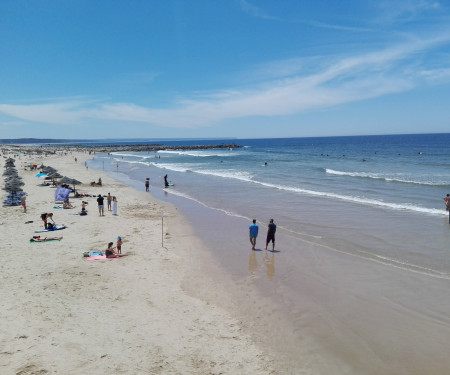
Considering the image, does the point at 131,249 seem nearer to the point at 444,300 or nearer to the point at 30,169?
the point at 444,300

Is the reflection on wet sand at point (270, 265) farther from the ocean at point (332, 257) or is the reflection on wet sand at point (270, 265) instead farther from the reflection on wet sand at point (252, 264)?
the reflection on wet sand at point (252, 264)

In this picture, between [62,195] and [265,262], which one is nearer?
[265,262]

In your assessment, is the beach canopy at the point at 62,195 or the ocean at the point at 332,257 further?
the beach canopy at the point at 62,195

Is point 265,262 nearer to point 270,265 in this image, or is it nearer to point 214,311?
point 270,265

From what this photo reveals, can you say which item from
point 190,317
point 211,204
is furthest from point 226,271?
point 211,204

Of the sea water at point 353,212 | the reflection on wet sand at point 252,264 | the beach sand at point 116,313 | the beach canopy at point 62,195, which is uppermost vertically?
the beach canopy at point 62,195

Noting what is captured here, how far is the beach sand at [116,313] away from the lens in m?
6.53

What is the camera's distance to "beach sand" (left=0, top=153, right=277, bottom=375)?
21.4 feet

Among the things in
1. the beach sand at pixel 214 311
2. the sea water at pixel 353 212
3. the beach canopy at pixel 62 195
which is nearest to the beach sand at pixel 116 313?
the beach sand at pixel 214 311

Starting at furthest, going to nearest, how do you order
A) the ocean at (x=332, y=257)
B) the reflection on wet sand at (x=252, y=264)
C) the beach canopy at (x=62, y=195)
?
the beach canopy at (x=62, y=195), the reflection on wet sand at (x=252, y=264), the ocean at (x=332, y=257)

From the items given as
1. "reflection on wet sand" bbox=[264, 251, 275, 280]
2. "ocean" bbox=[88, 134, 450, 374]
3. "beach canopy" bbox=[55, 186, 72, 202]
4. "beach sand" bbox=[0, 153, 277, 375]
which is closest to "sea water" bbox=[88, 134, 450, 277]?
"ocean" bbox=[88, 134, 450, 374]

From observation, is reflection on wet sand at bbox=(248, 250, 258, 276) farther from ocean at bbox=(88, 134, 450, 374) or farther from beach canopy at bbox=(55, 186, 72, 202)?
beach canopy at bbox=(55, 186, 72, 202)

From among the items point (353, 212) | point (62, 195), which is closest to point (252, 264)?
point (353, 212)

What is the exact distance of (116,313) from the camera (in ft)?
27.5
